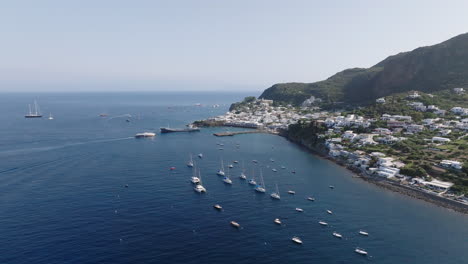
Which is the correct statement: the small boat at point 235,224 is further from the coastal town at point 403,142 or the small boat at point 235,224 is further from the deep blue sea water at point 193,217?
the coastal town at point 403,142

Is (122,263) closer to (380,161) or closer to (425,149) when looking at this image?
(380,161)

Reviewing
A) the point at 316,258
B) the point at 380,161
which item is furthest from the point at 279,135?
the point at 316,258

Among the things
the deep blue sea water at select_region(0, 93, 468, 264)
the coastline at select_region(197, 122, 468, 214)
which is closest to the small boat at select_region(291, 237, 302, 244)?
the deep blue sea water at select_region(0, 93, 468, 264)

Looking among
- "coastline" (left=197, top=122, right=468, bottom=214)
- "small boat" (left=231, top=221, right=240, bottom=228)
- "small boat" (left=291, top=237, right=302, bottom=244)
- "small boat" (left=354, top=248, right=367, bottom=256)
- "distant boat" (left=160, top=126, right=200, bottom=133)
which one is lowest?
"small boat" (left=354, top=248, right=367, bottom=256)

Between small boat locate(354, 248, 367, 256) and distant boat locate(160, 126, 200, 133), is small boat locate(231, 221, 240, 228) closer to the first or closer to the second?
small boat locate(354, 248, 367, 256)

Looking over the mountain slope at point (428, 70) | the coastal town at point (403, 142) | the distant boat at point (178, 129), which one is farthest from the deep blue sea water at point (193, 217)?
the mountain slope at point (428, 70)
